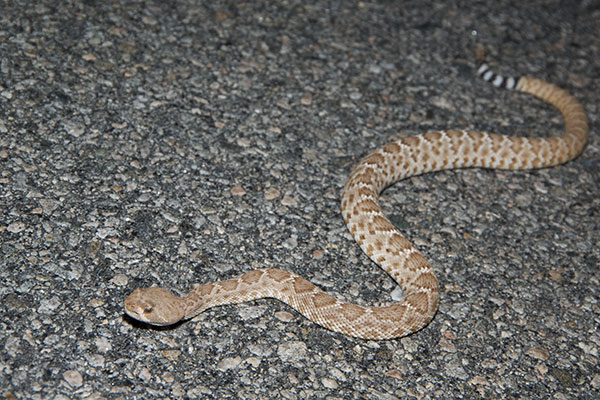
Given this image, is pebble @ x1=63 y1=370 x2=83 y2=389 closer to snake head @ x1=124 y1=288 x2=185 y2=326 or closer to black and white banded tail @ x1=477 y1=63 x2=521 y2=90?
snake head @ x1=124 y1=288 x2=185 y2=326

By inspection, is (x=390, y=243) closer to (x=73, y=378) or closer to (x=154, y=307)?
(x=154, y=307)

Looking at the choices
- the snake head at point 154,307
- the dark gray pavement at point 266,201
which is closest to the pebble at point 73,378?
the dark gray pavement at point 266,201

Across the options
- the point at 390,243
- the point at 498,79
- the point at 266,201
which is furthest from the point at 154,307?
the point at 498,79

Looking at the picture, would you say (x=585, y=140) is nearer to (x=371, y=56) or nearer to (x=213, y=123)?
(x=371, y=56)

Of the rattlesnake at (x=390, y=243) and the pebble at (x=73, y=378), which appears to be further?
the rattlesnake at (x=390, y=243)

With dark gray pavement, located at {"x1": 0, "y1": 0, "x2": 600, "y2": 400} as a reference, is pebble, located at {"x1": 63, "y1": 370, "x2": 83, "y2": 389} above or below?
below

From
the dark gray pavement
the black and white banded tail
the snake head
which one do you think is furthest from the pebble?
the black and white banded tail

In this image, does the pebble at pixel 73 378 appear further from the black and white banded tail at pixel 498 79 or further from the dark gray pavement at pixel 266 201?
the black and white banded tail at pixel 498 79
